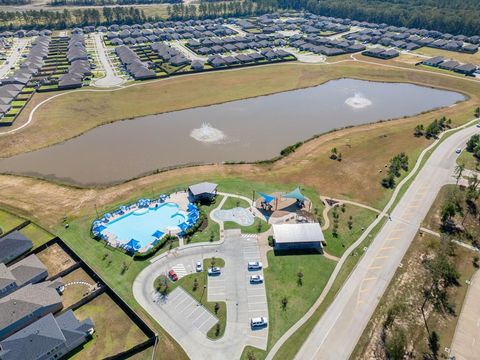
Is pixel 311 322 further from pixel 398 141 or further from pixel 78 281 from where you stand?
pixel 398 141

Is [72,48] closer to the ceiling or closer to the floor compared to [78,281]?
closer to the ceiling

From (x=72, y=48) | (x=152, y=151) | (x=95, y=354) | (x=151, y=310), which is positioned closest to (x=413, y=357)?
(x=151, y=310)

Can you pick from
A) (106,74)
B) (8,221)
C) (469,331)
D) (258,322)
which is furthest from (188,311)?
(106,74)

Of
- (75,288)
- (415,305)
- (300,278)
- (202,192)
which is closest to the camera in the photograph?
(415,305)

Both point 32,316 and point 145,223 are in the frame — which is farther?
point 145,223

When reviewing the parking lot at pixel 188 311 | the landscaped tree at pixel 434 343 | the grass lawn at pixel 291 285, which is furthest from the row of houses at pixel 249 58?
the landscaped tree at pixel 434 343

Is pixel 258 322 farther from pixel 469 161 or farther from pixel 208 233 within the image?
pixel 469 161
